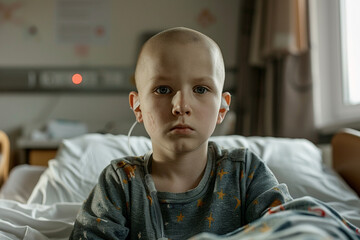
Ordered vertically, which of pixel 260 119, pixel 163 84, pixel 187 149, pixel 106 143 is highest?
pixel 163 84

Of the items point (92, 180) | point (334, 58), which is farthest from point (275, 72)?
point (92, 180)

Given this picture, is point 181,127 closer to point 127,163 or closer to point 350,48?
point 127,163

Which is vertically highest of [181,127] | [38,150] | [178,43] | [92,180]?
[178,43]

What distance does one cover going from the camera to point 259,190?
0.88m

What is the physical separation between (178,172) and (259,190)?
17cm

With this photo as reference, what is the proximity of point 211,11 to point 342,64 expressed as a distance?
124cm

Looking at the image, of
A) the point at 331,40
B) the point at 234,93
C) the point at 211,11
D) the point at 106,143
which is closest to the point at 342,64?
the point at 331,40

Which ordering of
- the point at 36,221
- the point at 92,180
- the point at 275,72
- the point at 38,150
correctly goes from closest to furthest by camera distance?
the point at 36,221 < the point at 92,180 < the point at 275,72 < the point at 38,150

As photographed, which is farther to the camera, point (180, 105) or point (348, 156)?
point (348, 156)

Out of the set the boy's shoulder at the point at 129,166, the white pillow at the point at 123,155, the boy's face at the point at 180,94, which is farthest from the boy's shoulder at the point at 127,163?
the white pillow at the point at 123,155

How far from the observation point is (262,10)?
276 cm

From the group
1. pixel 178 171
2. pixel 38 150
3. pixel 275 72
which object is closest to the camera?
pixel 178 171

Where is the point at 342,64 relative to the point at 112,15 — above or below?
below

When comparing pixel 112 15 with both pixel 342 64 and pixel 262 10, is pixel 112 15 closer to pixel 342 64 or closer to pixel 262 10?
pixel 262 10
